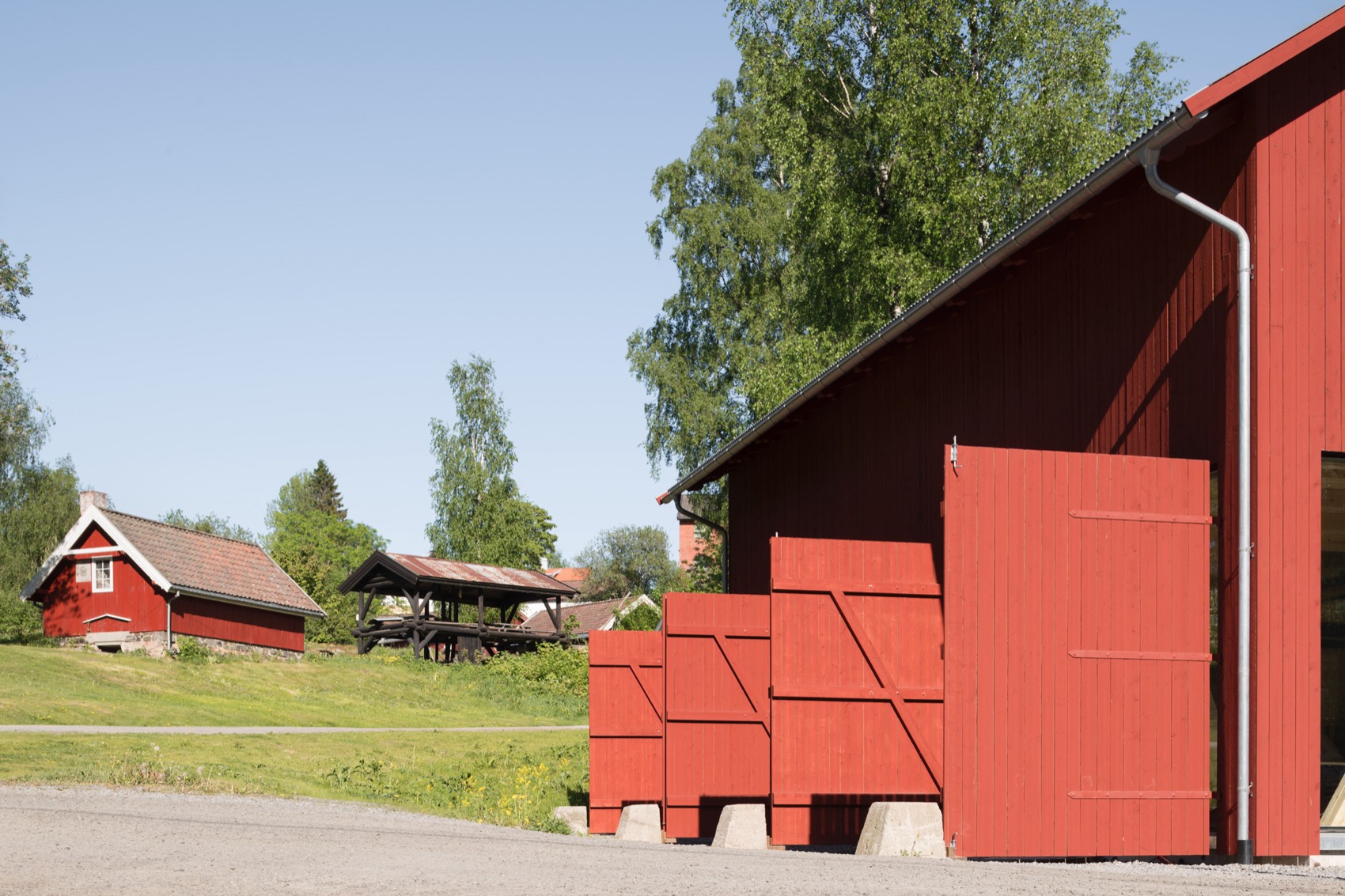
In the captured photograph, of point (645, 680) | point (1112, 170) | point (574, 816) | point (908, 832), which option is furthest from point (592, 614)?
point (1112, 170)

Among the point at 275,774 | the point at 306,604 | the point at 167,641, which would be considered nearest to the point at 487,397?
the point at 306,604

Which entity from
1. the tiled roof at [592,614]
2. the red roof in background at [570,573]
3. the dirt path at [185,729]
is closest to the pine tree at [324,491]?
the red roof in background at [570,573]

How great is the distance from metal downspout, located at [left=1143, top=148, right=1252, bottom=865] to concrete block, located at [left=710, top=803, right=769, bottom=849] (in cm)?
395

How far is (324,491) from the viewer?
348ft

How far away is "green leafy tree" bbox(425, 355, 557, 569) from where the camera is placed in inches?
2301

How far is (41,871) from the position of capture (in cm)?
750

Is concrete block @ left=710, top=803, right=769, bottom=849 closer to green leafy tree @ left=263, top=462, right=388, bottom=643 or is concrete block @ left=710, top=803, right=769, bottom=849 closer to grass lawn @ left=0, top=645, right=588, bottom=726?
grass lawn @ left=0, top=645, right=588, bottom=726

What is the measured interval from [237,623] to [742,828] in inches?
1222

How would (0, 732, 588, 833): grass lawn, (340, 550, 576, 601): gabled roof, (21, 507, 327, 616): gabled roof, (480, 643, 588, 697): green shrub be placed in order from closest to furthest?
1. (0, 732, 588, 833): grass lawn
2. (21, 507, 327, 616): gabled roof
3. (480, 643, 588, 697): green shrub
4. (340, 550, 576, 601): gabled roof

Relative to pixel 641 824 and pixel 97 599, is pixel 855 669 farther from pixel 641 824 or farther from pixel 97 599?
pixel 97 599

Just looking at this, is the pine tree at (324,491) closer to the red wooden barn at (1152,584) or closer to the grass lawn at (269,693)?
the grass lawn at (269,693)

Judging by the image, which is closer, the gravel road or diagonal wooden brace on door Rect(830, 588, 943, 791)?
the gravel road

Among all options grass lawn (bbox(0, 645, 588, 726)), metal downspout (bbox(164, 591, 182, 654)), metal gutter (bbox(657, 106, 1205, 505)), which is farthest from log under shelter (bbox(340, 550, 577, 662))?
metal gutter (bbox(657, 106, 1205, 505))

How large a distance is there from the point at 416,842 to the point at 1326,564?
25.9 ft
